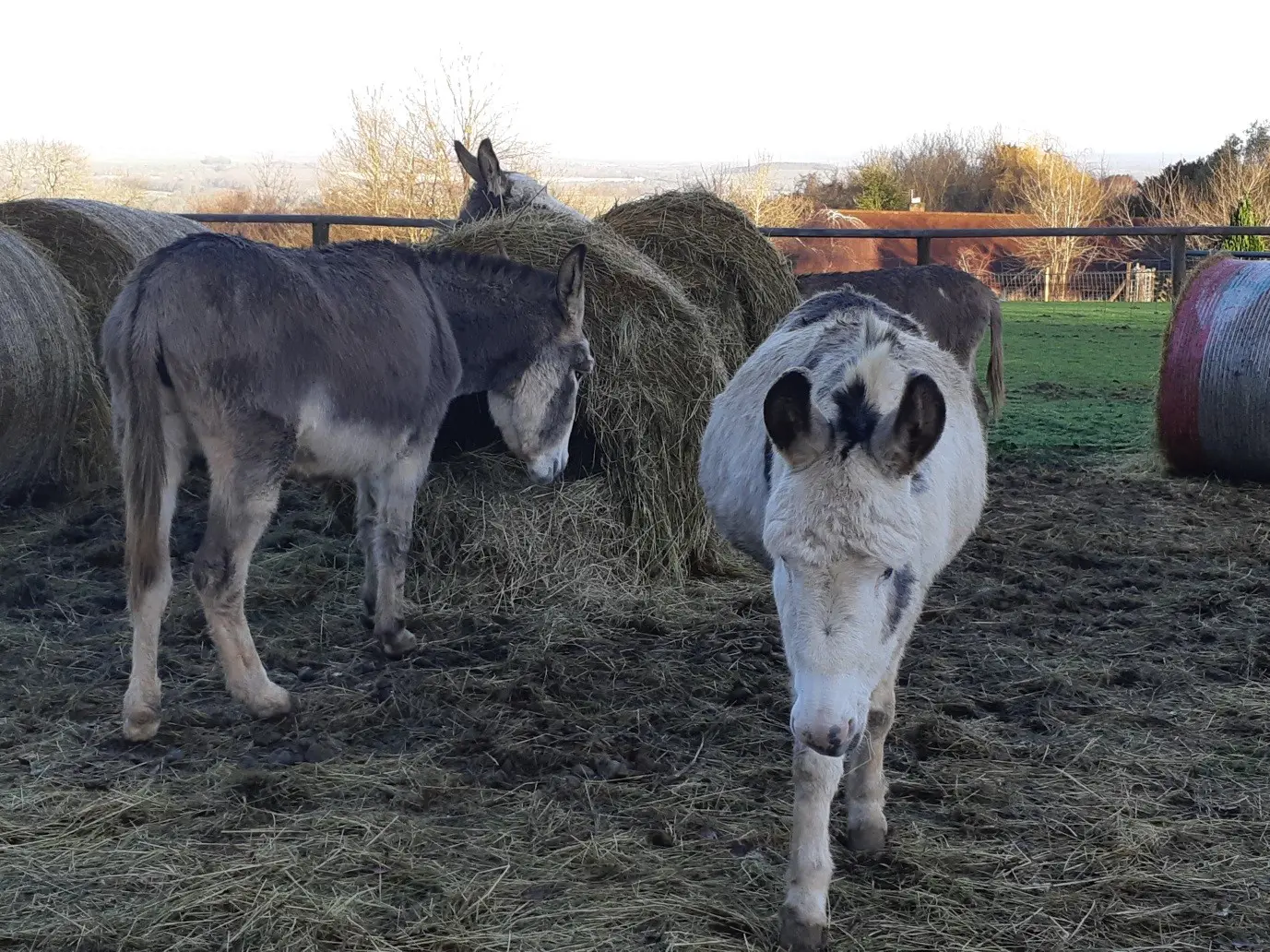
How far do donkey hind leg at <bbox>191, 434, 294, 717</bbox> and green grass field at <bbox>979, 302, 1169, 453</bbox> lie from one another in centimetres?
657

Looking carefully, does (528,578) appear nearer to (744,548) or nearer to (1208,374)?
(744,548)

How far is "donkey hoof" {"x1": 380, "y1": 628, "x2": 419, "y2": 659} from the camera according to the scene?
4855 mm

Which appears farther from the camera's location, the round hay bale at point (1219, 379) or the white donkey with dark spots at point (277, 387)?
the round hay bale at point (1219, 379)

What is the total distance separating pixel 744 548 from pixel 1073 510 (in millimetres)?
4167

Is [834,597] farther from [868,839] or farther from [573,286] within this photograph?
[573,286]

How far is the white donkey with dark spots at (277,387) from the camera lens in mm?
3916

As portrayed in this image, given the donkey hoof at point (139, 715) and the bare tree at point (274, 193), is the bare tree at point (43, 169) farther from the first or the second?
the donkey hoof at point (139, 715)

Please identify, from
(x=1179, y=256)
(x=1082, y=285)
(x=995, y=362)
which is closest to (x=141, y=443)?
(x=995, y=362)

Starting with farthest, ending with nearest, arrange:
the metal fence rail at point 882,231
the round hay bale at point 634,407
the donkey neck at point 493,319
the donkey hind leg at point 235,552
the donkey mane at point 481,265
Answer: the metal fence rail at point 882,231
the round hay bale at point 634,407
the donkey neck at point 493,319
the donkey mane at point 481,265
the donkey hind leg at point 235,552

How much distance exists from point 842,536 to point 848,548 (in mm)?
28

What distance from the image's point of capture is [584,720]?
4117mm

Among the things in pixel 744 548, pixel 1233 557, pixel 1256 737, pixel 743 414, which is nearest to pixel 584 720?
pixel 744 548

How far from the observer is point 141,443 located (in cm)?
389

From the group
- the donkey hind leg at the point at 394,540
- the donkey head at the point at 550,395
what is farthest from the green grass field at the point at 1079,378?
the donkey hind leg at the point at 394,540
